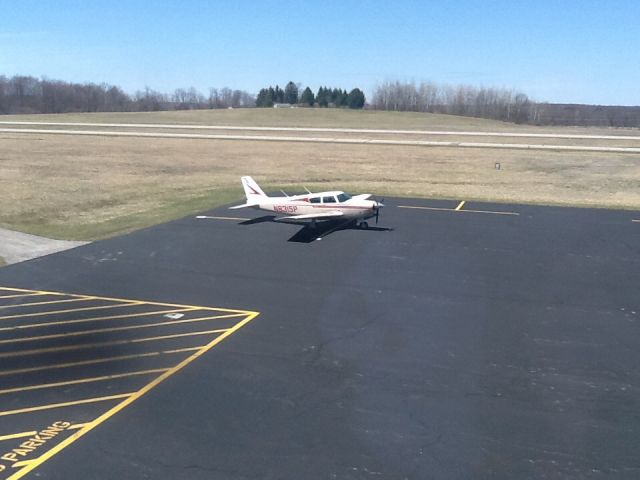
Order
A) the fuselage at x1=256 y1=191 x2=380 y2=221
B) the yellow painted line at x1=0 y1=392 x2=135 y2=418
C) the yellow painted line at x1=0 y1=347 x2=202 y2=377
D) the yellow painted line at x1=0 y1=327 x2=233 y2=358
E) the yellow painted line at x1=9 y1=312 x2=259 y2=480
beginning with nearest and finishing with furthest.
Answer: the yellow painted line at x1=9 y1=312 x2=259 y2=480 < the yellow painted line at x1=0 y1=392 x2=135 y2=418 < the yellow painted line at x1=0 y1=347 x2=202 y2=377 < the yellow painted line at x1=0 y1=327 x2=233 y2=358 < the fuselage at x1=256 y1=191 x2=380 y2=221

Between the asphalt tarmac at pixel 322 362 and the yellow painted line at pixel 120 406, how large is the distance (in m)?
0.06

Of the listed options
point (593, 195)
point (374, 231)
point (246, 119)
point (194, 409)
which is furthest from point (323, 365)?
point (246, 119)

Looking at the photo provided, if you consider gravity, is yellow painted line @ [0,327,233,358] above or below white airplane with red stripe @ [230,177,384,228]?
below

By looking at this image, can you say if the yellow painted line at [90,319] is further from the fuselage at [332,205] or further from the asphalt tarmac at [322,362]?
the fuselage at [332,205]

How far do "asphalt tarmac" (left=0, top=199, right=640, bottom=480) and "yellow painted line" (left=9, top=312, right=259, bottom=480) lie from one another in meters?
0.06

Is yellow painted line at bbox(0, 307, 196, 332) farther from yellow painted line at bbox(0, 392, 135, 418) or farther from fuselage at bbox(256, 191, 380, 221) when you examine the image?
fuselage at bbox(256, 191, 380, 221)

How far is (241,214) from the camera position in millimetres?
A: 33125

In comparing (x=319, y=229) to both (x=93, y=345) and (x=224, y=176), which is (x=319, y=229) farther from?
(x=224, y=176)

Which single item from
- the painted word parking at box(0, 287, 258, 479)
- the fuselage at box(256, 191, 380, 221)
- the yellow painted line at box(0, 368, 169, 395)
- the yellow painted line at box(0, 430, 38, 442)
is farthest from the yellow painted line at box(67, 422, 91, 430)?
the fuselage at box(256, 191, 380, 221)

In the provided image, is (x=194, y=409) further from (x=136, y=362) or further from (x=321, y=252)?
(x=321, y=252)

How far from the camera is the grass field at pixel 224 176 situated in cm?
3522

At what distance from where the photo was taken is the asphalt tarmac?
35.2 ft

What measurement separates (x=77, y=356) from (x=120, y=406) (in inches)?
122

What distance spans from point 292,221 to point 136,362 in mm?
16806
